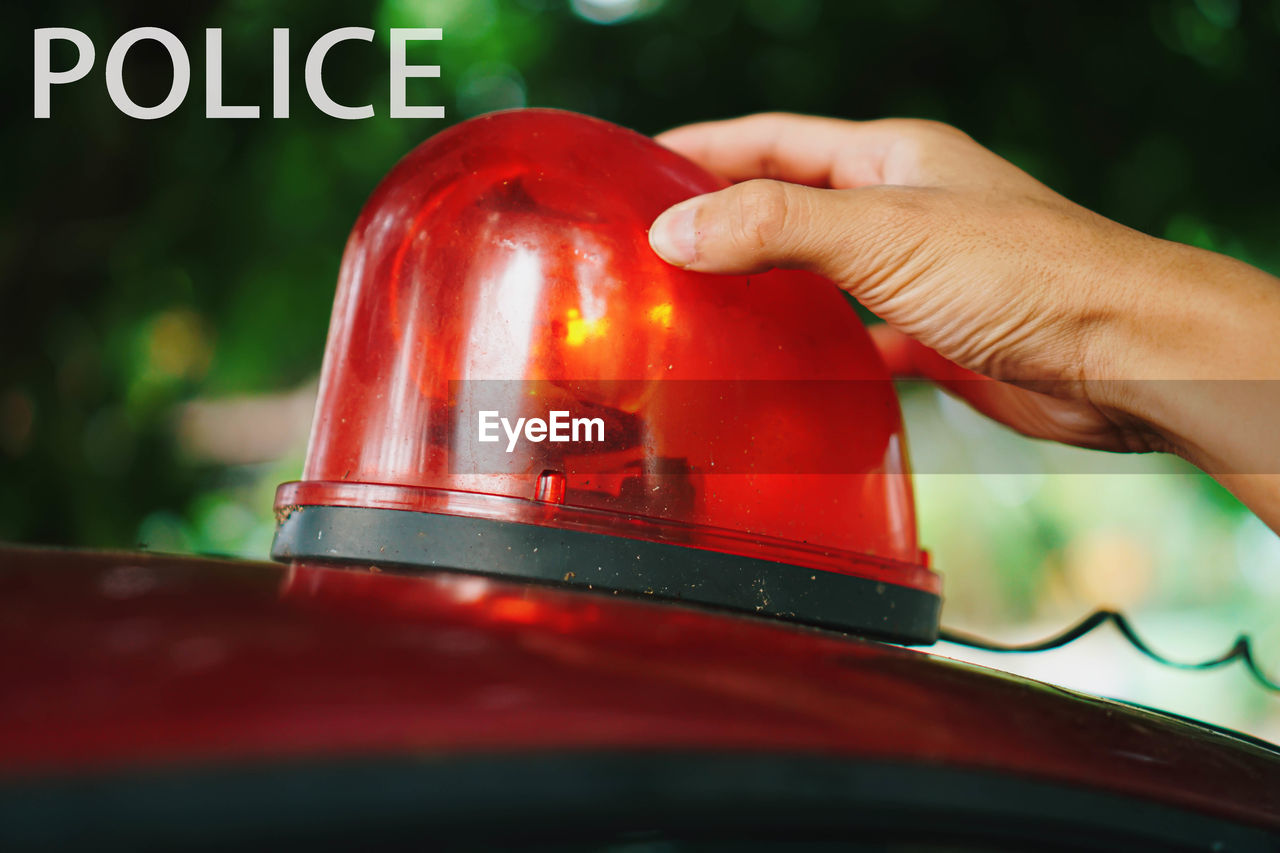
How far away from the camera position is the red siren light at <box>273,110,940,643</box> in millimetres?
501

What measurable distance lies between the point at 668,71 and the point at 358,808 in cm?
153

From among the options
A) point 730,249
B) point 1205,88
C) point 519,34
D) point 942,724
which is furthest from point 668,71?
point 942,724

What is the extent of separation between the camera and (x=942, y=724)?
29 centimetres

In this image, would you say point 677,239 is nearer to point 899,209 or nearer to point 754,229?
point 754,229

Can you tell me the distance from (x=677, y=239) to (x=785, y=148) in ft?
1.46

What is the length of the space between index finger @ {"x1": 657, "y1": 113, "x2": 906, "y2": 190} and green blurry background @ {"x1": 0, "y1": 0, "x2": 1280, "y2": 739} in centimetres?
65

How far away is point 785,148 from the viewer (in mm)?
922

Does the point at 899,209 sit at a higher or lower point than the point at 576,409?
higher

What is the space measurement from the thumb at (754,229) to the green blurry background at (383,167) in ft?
3.45

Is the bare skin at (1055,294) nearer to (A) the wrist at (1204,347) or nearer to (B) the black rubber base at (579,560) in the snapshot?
(A) the wrist at (1204,347)

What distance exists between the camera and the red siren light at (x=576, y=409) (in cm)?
50

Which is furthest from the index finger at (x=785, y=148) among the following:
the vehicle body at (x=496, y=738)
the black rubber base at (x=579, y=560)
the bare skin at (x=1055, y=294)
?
the vehicle body at (x=496, y=738)

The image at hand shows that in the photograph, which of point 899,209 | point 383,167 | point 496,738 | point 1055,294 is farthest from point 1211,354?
point 383,167

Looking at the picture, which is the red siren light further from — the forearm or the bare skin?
the forearm
